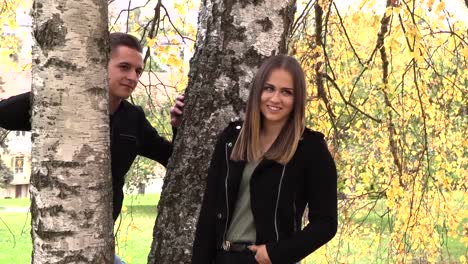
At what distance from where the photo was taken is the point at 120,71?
231 centimetres

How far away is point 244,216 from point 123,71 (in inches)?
28.9

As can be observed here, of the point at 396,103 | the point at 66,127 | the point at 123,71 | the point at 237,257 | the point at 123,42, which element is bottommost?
the point at 237,257

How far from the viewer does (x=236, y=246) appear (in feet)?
6.33

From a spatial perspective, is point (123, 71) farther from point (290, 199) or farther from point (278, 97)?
point (290, 199)

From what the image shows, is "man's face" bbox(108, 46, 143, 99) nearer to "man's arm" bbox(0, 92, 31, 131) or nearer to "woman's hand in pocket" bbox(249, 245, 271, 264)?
"man's arm" bbox(0, 92, 31, 131)

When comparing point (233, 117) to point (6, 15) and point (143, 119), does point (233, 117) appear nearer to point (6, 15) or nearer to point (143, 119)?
point (143, 119)

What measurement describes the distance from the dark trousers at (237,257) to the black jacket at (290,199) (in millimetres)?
44

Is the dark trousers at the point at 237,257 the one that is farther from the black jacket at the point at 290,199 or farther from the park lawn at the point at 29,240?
the park lawn at the point at 29,240

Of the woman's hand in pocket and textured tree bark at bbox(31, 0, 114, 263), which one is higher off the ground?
textured tree bark at bbox(31, 0, 114, 263)

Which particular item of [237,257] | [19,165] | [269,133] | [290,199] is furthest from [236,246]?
[19,165]

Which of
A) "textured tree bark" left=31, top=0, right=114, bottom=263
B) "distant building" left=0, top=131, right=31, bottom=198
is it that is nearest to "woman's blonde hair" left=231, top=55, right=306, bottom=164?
"textured tree bark" left=31, top=0, right=114, bottom=263

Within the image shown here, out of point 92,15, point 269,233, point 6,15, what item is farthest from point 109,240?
point 6,15

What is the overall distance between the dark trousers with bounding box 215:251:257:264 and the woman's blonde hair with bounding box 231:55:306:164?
0.91ft

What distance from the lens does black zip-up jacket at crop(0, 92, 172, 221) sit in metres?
2.08
